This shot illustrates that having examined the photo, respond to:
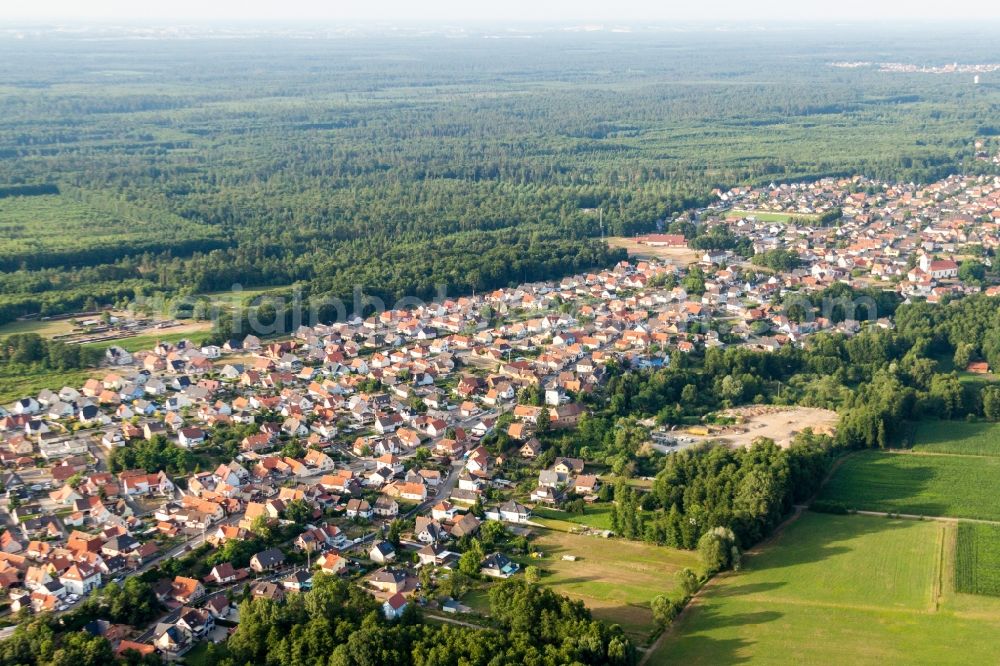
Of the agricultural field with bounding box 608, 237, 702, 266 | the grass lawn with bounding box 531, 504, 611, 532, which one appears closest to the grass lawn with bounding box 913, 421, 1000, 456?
the grass lawn with bounding box 531, 504, 611, 532

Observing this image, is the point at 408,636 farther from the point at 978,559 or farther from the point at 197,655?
the point at 978,559

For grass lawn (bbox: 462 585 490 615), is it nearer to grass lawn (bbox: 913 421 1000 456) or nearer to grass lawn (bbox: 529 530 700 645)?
grass lawn (bbox: 529 530 700 645)

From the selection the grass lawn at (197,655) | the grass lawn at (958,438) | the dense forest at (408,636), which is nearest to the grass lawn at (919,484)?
the grass lawn at (958,438)

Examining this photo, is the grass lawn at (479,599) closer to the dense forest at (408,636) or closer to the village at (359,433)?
the village at (359,433)

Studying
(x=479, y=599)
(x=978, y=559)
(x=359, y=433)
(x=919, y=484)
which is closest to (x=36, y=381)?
(x=359, y=433)

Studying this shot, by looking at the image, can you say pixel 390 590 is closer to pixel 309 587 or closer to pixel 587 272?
pixel 309 587
